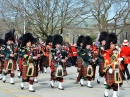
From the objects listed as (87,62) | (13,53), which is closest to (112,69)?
(87,62)

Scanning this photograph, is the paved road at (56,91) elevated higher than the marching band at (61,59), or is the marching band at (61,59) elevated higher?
the marching band at (61,59)

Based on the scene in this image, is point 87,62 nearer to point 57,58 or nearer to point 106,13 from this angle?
point 57,58

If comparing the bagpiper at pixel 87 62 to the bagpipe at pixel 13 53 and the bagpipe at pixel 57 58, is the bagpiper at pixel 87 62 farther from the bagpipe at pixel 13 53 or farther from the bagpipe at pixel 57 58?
the bagpipe at pixel 13 53

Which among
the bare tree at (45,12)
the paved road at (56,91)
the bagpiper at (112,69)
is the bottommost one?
the paved road at (56,91)

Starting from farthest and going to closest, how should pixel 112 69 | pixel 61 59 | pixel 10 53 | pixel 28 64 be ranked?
pixel 10 53
pixel 61 59
pixel 28 64
pixel 112 69

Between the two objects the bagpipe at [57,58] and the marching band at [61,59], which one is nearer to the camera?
the marching band at [61,59]

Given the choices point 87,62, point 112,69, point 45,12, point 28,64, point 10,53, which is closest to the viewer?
point 112,69

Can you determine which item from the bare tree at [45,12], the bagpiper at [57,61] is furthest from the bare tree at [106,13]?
the bagpiper at [57,61]

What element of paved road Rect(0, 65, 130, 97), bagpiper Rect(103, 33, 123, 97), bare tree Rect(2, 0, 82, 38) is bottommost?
paved road Rect(0, 65, 130, 97)

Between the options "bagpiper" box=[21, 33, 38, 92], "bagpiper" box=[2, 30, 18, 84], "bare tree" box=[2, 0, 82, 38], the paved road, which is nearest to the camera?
the paved road

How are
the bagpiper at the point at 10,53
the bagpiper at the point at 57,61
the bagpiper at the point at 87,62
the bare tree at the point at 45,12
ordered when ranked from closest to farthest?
the bagpiper at the point at 57,61
the bagpiper at the point at 87,62
the bagpiper at the point at 10,53
the bare tree at the point at 45,12

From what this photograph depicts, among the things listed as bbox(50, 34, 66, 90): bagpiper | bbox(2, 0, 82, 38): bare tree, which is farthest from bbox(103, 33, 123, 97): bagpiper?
bbox(2, 0, 82, 38): bare tree

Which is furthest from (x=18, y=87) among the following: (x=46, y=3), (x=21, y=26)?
(x=21, y=26)

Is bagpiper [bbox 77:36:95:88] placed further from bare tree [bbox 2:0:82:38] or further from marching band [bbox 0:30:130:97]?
bare tree [bbox 2:0:82:38]
